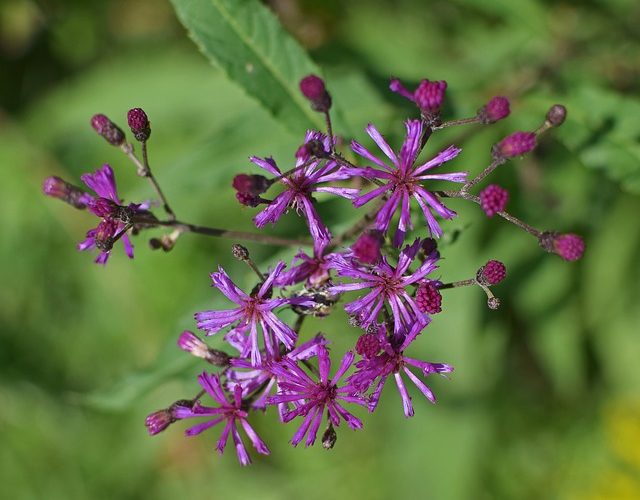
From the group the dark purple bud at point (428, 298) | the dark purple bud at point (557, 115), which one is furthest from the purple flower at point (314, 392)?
the dark purple bud at point (557, 115)

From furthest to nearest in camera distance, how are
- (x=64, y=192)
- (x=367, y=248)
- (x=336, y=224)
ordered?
(x=336, y=224)
(x=64, y=192)
(x=367, y=248)

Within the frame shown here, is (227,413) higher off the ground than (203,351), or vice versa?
(203,351)

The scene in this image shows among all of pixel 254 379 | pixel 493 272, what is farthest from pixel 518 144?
pixel 254 379

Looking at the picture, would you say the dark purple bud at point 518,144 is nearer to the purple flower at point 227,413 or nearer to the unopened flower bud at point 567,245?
the unopened flower bud at point 567,245

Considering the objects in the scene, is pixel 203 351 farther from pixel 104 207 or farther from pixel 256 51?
pixel 256 51

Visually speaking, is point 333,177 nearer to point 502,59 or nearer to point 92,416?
point 502,59

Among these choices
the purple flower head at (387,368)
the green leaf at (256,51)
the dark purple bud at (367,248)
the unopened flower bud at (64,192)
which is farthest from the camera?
the green leaf at (256,51)

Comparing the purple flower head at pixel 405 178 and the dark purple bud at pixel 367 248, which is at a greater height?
the purple flower head at pixel 405 178
